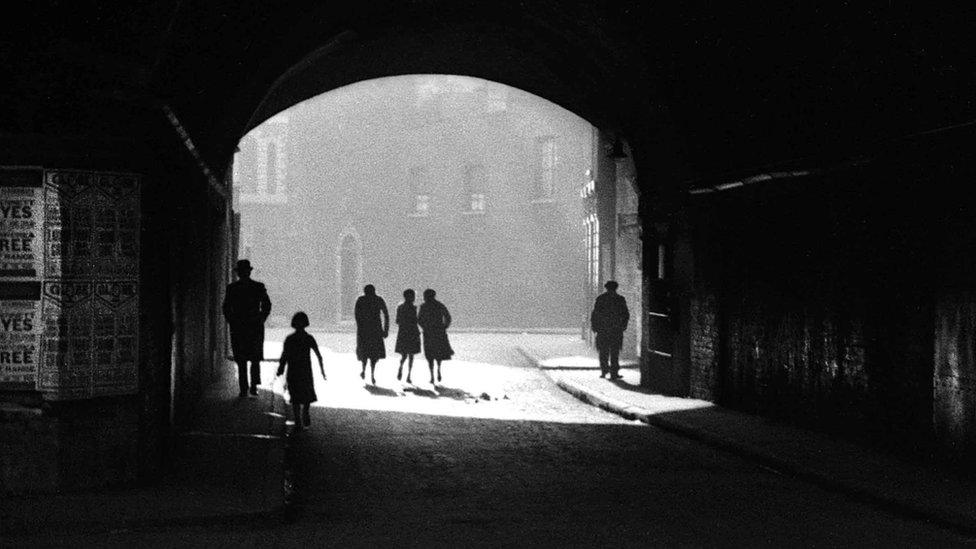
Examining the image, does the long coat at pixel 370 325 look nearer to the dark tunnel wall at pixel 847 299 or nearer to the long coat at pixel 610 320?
the long coat at pixel 610 320

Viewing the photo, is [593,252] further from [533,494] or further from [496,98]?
[533,494]

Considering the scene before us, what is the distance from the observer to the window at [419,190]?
4791cm

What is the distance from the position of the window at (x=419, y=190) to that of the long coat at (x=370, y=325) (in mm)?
27836

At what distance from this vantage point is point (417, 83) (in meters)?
47.9

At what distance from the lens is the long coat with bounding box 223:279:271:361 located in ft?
51.6

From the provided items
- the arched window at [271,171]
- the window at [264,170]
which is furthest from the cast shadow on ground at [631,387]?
the arched window at [271,171]

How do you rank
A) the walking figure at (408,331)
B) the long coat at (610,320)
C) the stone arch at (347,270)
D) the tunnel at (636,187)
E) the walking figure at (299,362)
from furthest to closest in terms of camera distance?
1. the stone arch at (347,270)
2. the long coat at (610,320)
3. the walking figure at (408,331)
4. the walking figure at (299,362)
5. the tunnel at (636,187)

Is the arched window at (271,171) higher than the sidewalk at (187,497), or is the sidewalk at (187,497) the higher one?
the arched window at (271,171)

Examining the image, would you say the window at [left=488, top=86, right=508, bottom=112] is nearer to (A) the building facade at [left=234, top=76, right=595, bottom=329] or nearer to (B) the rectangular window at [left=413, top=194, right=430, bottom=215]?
(A) the building facade at [left=234, top=76, right=595, bottom=329]

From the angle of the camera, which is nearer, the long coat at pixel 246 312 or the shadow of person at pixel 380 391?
the long coat at pixel 246 312

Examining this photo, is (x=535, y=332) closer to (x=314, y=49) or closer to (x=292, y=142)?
(x=292, y=142)

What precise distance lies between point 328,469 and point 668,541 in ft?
13.2

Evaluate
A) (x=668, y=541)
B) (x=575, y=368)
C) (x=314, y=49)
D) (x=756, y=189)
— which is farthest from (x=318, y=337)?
(x=668, y=541)

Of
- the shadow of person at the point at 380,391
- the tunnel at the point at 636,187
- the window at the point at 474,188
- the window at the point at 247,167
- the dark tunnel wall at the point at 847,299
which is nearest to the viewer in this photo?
the tunnel at the point at 636,187
